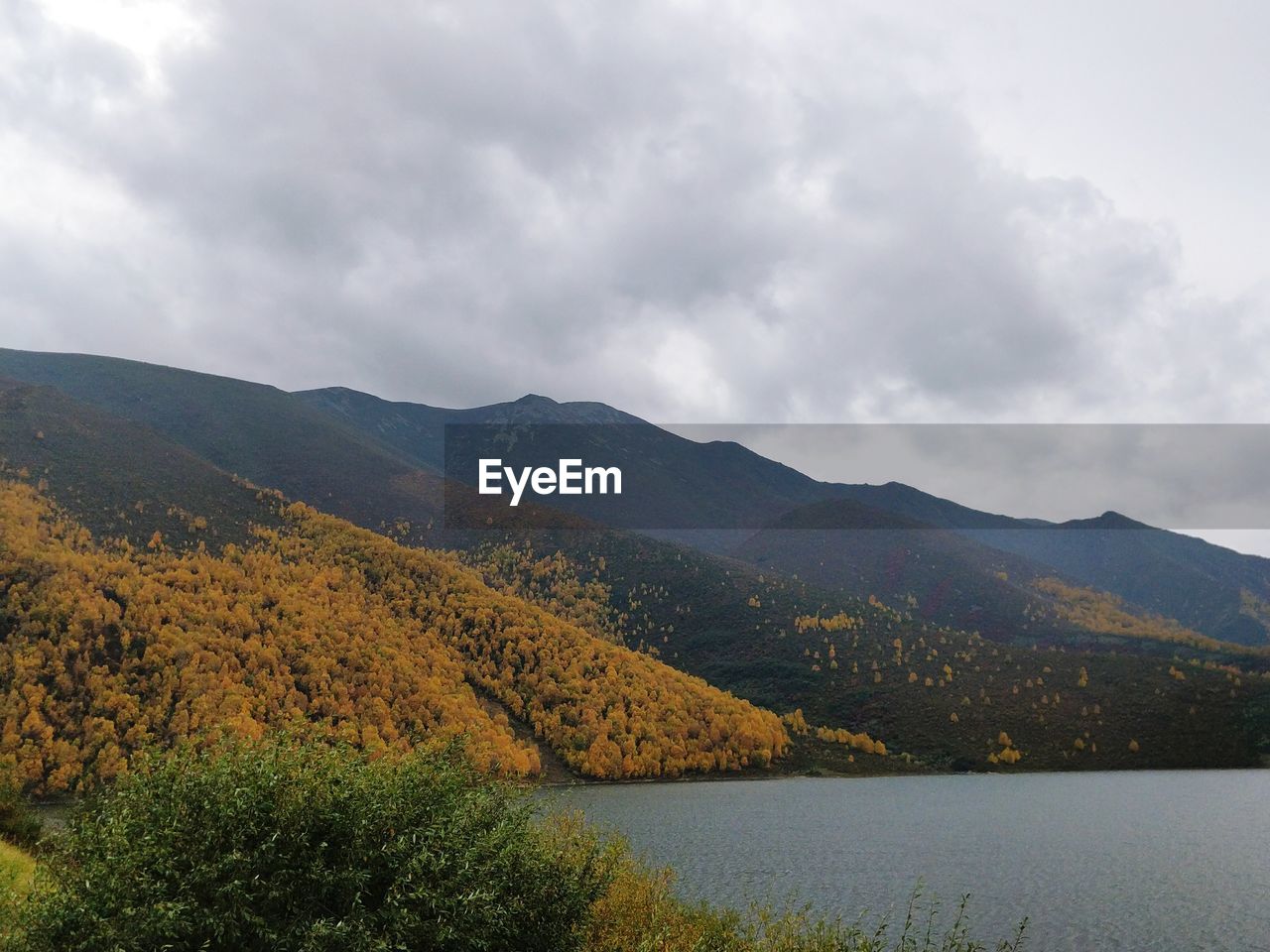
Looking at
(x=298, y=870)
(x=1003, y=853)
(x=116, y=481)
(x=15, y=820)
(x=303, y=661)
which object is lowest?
(x=1003, y=853)

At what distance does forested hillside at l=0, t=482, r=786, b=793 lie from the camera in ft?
351

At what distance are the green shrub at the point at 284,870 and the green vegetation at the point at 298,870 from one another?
0.04 meters

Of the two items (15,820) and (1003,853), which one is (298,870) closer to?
(15,820)

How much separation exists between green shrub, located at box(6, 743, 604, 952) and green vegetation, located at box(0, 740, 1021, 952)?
4cm

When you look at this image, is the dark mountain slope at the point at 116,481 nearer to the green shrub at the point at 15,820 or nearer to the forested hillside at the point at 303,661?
the forested hillside at the point at 303,661

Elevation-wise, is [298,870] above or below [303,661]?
above

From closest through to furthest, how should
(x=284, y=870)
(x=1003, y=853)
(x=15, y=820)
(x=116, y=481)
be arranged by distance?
(x=284, y=870), (x=15, y=820), (x=1003, y=853), (x=116, y=481)

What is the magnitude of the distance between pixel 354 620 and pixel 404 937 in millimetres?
147847

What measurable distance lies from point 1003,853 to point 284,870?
69.6 metres

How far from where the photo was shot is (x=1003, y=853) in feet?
228

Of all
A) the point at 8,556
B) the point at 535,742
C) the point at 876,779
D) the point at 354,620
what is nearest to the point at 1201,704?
the point at 876,779

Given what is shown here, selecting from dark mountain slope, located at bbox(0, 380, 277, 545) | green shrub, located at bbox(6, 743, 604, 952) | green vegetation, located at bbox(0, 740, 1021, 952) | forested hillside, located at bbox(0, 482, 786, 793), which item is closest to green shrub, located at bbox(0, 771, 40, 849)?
green vegetation, located at bbox(0, 740, 1021, 952)

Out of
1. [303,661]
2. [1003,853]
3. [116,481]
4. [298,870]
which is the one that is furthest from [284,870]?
[116,481]

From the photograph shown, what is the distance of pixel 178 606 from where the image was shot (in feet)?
431
